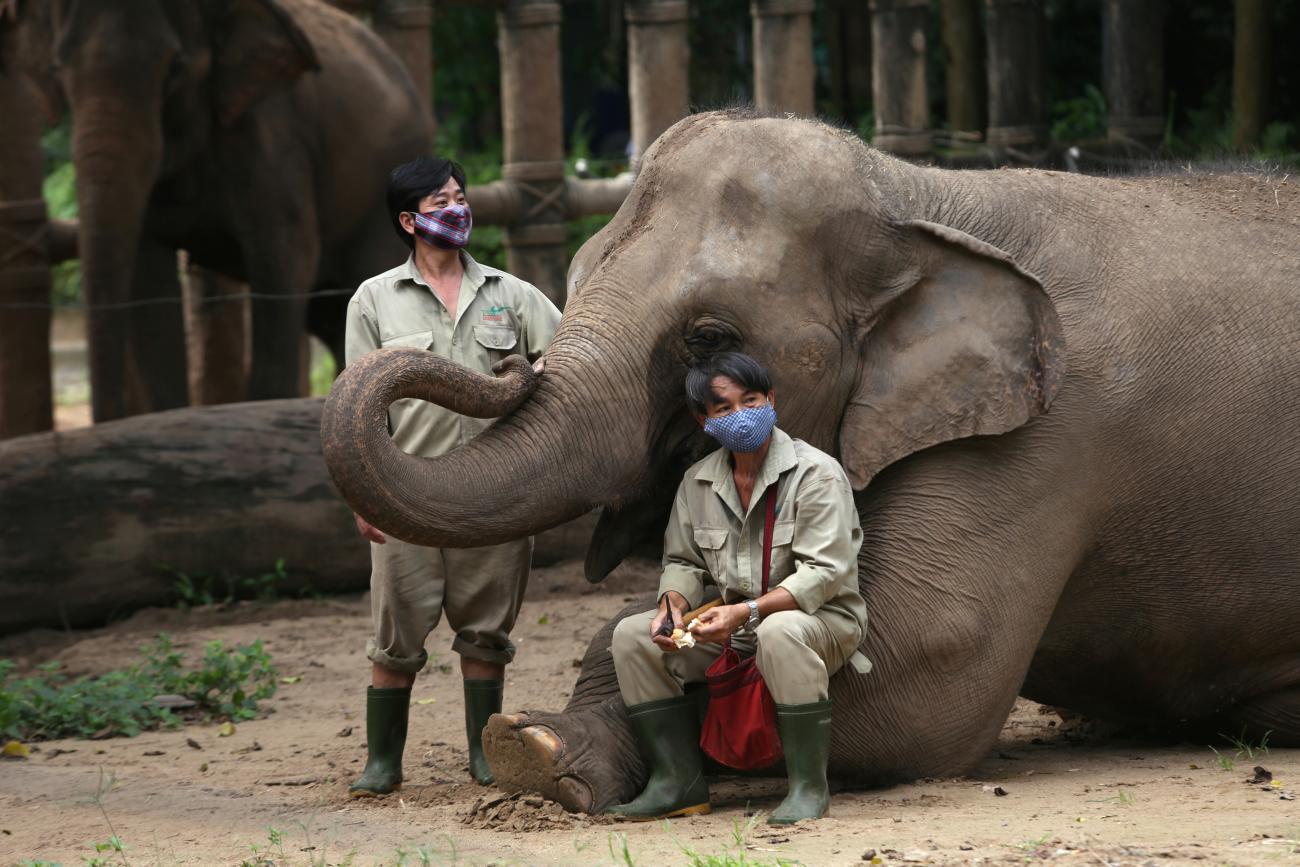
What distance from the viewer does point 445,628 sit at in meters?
7.97

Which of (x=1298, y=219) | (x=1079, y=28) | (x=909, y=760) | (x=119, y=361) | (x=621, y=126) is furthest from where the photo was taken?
(x=621, y=126)

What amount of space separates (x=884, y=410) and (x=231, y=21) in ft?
20.5

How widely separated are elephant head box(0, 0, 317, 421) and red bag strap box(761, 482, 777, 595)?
16.8ft

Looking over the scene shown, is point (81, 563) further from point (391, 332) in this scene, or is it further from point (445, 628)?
point (391, 332)

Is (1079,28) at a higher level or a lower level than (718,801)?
higher

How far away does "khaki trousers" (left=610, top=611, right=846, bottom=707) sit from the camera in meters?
4.53

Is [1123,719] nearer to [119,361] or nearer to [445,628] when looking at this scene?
[445,628]

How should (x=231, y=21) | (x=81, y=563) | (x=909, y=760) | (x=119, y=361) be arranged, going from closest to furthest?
(x=909, y=760) → (x=81, y=563) → (x=119, y=361) → (x=231, y=21)

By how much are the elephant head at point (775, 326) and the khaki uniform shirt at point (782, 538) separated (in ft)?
0.79

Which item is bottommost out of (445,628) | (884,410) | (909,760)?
(445,628)

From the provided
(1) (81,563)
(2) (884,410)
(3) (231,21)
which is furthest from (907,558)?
(3) (231,21)

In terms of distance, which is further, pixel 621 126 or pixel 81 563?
pixel 621 126

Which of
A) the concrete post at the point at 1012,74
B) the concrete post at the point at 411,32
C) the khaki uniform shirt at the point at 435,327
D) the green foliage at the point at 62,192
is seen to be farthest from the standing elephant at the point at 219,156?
the green foliage at the point at 62,192

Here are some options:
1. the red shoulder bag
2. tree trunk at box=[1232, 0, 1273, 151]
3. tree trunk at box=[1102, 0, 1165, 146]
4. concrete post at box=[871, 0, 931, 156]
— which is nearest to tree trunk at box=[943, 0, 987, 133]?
concrete post at box=[871, 0, 931, 156]
